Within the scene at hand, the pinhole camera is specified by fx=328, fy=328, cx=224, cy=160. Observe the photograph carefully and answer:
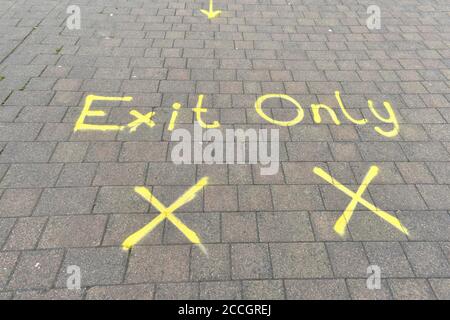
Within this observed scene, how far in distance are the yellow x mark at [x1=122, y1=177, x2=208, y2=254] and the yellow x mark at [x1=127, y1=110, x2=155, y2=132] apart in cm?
93

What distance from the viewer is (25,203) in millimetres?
2859

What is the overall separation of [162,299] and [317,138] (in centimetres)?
230

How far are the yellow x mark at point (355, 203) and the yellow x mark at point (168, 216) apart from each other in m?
1.16

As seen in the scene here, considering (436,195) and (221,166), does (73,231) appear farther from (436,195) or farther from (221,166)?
(436,195)

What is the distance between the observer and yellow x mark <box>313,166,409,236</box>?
2.80m

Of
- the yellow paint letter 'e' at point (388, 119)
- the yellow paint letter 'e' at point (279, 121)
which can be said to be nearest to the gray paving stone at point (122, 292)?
the yellow paint letter 'e' at point (279, 121)

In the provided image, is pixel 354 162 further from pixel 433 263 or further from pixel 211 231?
pixel 211 231

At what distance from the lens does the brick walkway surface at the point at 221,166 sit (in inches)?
97.2

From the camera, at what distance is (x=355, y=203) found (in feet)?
9.77

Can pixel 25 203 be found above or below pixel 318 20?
below

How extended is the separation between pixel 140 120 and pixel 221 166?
117 centimetres

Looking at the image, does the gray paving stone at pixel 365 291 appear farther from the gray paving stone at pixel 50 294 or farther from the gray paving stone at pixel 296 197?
the gray paving stone at pixel 50 294

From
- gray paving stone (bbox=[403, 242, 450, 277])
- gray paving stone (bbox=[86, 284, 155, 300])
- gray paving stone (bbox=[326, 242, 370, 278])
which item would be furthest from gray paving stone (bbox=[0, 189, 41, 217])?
gray paving stone (bbox=[403, 242, 450, 277])
